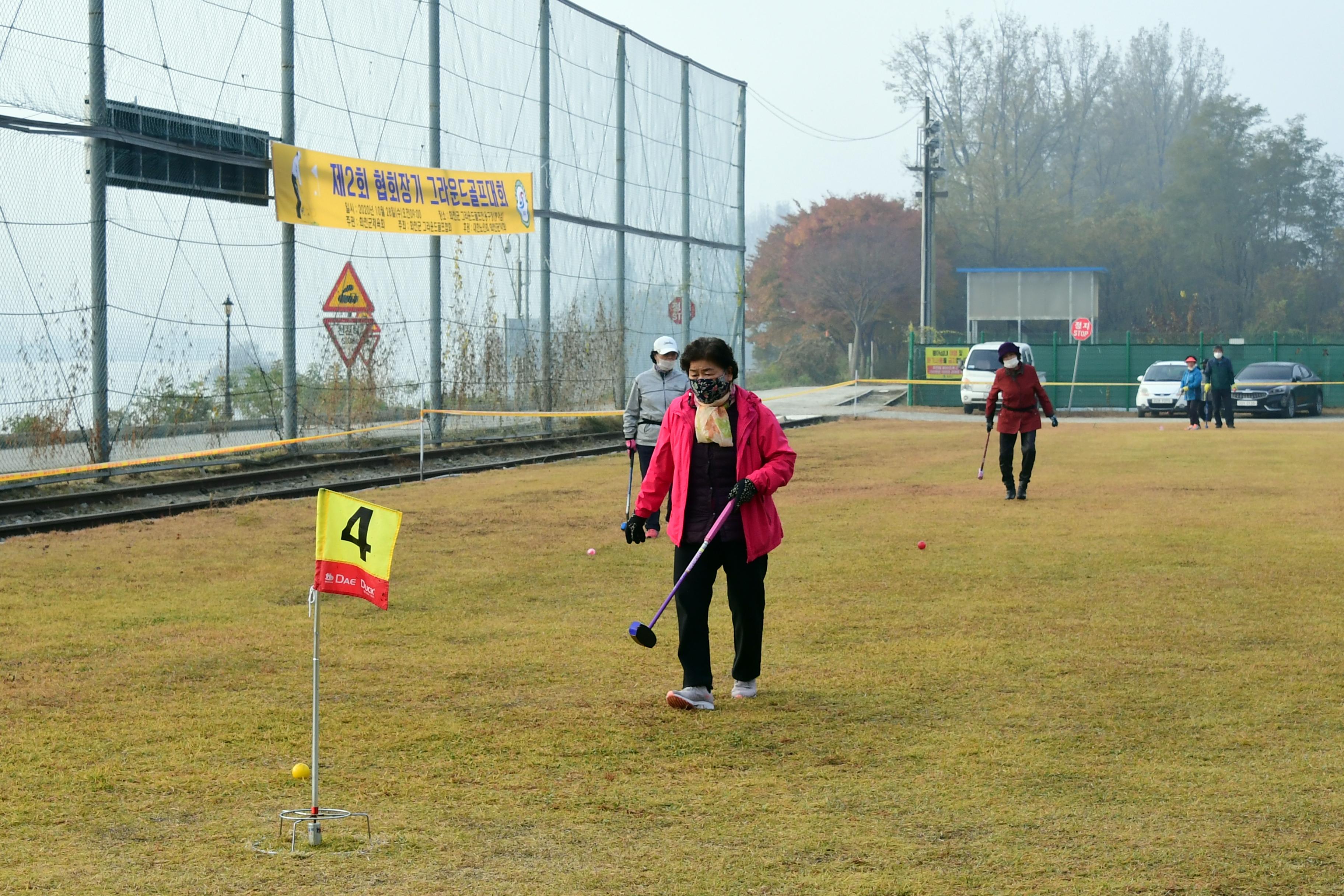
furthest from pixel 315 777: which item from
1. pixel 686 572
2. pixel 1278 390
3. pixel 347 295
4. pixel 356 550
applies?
pixel 1278 390

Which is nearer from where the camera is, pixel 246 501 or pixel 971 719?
pixel 971 719

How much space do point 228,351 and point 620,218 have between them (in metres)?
13.8

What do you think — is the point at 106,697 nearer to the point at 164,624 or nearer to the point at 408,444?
the point at 164,624

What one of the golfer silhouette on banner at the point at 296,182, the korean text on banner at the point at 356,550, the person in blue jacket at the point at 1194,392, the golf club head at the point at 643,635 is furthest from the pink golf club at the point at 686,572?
the person in blue jacket at the point at 1194,392

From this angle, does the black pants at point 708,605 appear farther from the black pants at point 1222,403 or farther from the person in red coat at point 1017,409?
the black pants at point 1222,403

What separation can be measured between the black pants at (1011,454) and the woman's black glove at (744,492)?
10560 millimetres

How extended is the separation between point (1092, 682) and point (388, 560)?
13.3 feet

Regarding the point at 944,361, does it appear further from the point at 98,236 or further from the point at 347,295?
the point at 98,236

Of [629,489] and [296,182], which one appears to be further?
[296,182]

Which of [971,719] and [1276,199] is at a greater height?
[1276,199]

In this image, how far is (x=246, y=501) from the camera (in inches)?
688

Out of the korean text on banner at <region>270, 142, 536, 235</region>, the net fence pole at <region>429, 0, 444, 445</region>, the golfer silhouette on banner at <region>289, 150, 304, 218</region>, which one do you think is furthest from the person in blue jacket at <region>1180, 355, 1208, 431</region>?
the golfer silhouette on banner at <region>289, 150, 304, 218</region>

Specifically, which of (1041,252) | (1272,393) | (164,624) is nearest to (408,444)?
(164,624)

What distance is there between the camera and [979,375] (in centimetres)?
4144
